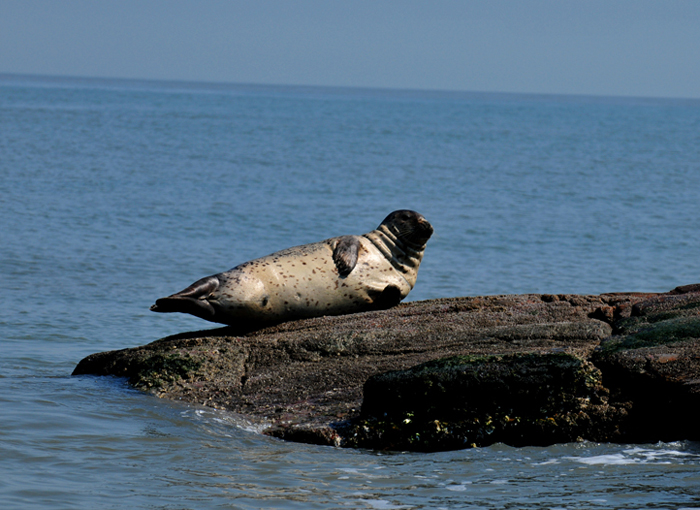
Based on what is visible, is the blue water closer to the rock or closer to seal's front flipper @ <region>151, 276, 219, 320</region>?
the rock

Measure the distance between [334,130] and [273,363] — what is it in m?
51.2

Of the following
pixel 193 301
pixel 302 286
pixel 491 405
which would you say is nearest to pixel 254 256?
pixel 302 286

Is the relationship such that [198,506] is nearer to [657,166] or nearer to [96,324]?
[96,324]

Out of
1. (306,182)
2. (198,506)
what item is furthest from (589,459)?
(306,182)

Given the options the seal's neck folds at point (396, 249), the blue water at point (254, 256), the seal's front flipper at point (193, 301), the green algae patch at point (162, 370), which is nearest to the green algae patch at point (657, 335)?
the blue water at point (254, 256)

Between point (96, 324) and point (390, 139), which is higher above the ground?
point (390, 139)

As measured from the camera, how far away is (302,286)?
24.4 ft

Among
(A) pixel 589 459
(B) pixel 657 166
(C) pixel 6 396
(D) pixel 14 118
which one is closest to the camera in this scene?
(A) pixel 589 459

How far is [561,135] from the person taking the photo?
59750 millimetres

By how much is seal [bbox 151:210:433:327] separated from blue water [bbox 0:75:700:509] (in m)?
1.07

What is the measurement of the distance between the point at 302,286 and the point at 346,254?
0.48 metres

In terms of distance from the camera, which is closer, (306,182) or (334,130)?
(306,182)

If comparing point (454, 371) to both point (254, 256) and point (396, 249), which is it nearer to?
point (396, 249)

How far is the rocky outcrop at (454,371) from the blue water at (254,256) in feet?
0.55
